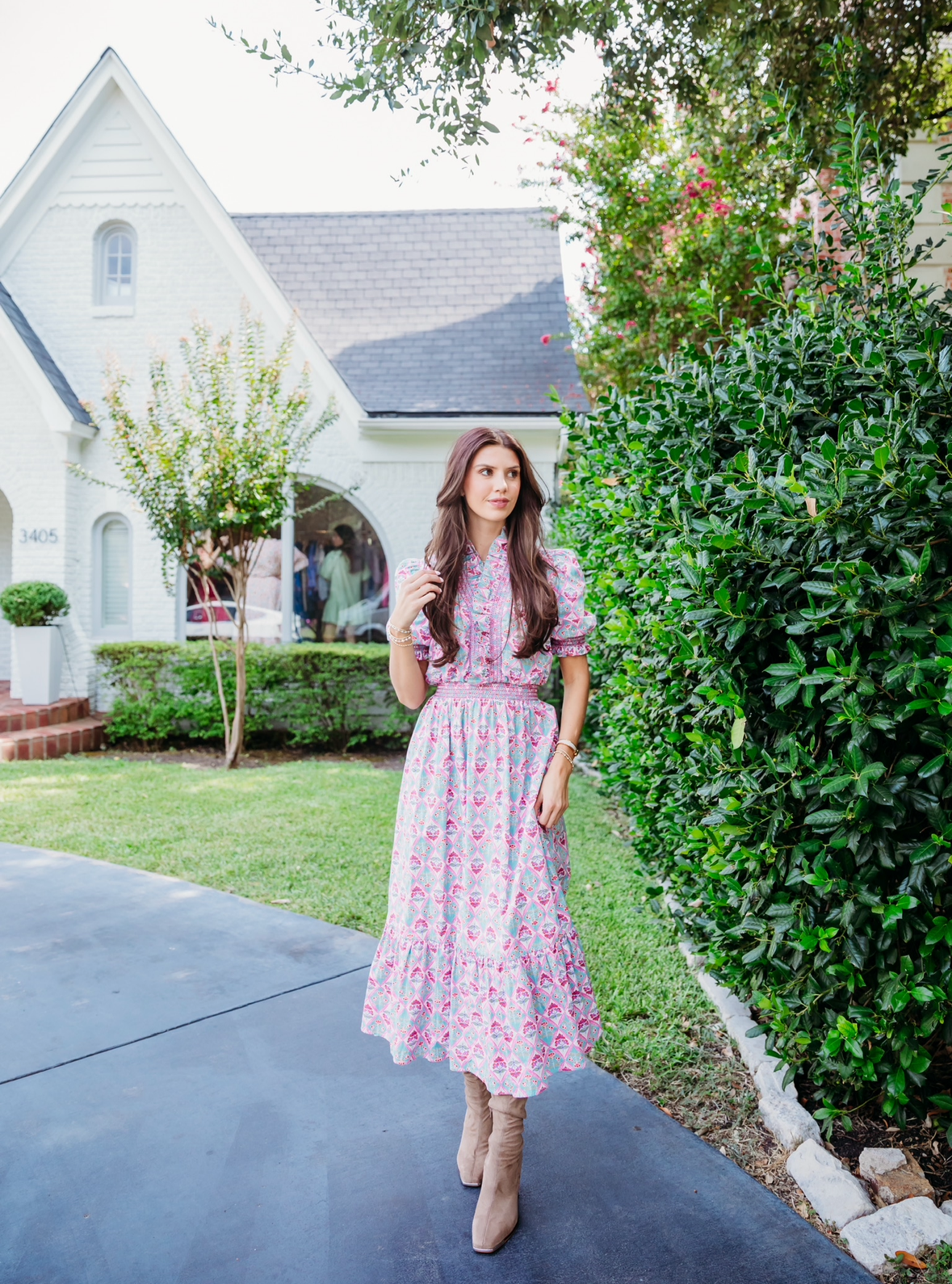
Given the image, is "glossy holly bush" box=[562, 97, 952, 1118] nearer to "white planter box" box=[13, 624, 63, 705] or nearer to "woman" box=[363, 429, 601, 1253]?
"woman" box=[363, 429, 601, 1253]

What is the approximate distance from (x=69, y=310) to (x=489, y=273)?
5362 millimetres

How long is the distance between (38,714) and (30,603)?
3.93 ft

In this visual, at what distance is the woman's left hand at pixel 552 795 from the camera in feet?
7.66

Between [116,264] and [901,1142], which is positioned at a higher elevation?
[116,264]

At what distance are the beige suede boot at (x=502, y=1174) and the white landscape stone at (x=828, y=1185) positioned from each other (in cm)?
74

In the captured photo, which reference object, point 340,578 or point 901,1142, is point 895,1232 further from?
point 340,578

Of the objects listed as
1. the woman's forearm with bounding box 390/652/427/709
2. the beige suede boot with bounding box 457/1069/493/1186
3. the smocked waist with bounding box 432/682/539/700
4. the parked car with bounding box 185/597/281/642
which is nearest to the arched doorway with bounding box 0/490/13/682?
the parked car with bounding box 185/597/281/642

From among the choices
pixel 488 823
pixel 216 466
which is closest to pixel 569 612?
pixel 488 823

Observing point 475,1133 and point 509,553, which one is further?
point 509,553

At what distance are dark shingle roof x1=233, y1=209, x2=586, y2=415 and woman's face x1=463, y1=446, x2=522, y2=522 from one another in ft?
27.0

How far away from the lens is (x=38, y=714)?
9.50 metres

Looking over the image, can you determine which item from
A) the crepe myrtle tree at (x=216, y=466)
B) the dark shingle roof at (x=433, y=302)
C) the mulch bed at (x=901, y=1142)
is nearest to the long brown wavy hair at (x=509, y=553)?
the mulch bed at (x=901, y=1142)

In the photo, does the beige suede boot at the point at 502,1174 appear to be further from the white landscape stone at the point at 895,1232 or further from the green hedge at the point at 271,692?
the green hedge at the point at 271,692

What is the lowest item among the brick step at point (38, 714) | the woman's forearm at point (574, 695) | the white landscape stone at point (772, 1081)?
the white landscape stone at point (772, 1081)
